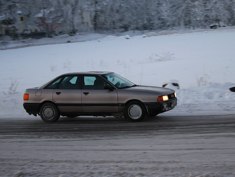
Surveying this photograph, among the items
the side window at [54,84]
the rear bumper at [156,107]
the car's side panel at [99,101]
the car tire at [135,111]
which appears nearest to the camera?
the rear bumper at [156,107]

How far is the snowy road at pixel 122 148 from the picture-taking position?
22.2ft

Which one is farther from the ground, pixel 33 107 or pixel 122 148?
pixel 33 107

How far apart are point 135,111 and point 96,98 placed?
3.62ft

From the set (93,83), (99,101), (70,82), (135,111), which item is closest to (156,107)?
(135,111)

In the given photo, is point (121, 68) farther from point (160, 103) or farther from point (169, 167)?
point (169, 167)

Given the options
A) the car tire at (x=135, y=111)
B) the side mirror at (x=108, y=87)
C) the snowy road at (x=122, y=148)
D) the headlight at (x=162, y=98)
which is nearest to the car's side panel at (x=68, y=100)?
the snowy road at (x=122, y=148)

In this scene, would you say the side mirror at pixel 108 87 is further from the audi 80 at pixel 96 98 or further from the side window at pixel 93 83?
the side window at pixel 93 83

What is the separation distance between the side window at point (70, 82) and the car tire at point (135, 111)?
1.59 meters

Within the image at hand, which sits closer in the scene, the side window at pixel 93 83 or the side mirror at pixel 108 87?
the side mirror at pixel 108 87

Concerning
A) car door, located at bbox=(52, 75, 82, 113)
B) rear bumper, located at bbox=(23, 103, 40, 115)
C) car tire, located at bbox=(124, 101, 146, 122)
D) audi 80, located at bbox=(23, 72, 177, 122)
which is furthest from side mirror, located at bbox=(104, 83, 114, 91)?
rear bumper, located at bbox=(23, 103, 40, 115)

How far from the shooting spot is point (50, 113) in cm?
1230

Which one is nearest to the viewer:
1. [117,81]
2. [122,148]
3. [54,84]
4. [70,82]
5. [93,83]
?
[122,148]

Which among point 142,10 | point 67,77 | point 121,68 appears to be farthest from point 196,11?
point 67,77

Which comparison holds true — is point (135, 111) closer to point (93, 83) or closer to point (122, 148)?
point (93, 83)
